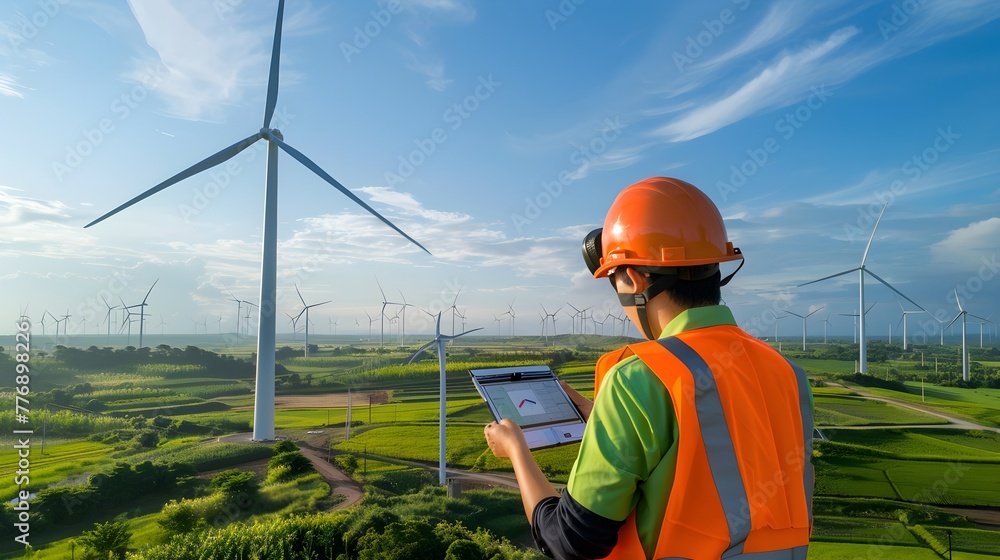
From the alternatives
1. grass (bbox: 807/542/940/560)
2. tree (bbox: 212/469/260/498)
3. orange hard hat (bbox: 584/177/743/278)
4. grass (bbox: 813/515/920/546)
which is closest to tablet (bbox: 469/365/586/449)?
orange hard hat (bbox: 584/177/743/278)

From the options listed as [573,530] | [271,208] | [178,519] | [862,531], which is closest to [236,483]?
[178,519]

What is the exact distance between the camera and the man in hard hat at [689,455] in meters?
1.84

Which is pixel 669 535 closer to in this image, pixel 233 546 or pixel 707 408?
pixel 707 408

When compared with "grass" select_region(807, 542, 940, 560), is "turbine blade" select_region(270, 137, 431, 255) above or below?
above

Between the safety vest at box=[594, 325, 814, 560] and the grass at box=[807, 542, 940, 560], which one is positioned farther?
the grass at box=[807, 542, 940, 560]

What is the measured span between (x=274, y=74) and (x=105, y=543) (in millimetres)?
22649

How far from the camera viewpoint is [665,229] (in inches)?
89.2

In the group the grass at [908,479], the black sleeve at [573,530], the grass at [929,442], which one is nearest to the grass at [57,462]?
the black sleeve at [573,530]

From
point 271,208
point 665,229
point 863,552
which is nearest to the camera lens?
point 665,229

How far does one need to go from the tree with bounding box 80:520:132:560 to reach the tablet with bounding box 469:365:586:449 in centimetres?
1771

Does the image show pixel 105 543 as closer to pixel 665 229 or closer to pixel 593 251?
pixel 593 251

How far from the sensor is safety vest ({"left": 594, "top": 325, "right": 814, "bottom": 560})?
1829mm

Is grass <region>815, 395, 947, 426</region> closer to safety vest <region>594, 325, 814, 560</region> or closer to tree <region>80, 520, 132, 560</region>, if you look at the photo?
tree <region>80, 520, 132, 560</region>

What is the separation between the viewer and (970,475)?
3484 cm
